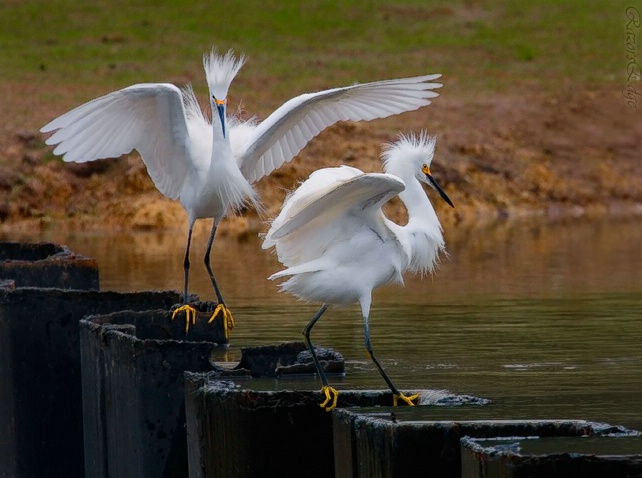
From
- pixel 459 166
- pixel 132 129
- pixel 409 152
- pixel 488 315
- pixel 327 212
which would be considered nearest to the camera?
pixel 327 212

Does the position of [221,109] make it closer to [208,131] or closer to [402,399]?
[208,131]

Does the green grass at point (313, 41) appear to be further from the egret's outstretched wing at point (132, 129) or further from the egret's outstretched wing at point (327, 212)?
the egret's outstretched wing at point (327, 212)

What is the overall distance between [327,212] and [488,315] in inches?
235

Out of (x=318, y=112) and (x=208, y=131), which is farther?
(x=208, y=131)

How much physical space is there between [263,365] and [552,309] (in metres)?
6.57

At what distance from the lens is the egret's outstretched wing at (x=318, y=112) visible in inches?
384

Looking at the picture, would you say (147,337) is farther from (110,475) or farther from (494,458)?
(494,458)

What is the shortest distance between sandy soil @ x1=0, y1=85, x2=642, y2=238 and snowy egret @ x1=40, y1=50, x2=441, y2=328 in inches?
486

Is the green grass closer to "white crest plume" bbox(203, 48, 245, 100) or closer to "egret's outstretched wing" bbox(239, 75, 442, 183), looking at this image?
"egret's outstretched wing" bbox(239, 75, 442, 183)

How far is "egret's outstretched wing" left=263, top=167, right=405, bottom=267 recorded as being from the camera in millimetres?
7508

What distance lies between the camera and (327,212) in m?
7.85

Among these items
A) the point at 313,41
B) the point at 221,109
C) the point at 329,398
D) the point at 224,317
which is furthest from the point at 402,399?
the point at 313,41

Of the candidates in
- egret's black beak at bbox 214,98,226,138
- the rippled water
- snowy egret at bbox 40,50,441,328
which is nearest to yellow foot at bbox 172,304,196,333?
the rippled water

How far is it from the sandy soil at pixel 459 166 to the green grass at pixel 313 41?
192 cm
